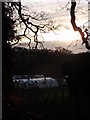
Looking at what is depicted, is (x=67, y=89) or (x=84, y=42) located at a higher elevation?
(x=84, y=42)

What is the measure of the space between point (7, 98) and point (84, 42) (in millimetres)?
2936

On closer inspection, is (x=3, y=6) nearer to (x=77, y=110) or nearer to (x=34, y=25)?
(x=34, y=25)

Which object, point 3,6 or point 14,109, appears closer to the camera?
point 14,109

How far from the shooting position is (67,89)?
790cm

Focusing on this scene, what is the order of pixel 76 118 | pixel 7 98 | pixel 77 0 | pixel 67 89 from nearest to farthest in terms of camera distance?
pixel 76 118, pixel 7 98, pixel 67 89, pixel 77 0

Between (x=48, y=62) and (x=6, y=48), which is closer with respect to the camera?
(x=6, y=48)

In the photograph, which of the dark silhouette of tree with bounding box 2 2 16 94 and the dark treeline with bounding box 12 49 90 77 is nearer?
the dark silhouette of tree with bounding box 2 2 16 94

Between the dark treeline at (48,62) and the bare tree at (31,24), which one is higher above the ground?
the bare tree at (31,24)

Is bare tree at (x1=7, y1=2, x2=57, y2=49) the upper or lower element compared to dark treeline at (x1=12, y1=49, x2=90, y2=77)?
upper

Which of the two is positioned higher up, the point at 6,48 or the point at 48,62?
the point at 6,48

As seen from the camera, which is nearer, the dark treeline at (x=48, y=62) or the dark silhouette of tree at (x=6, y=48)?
the dark silhouette of tree at (x=6, y=48)

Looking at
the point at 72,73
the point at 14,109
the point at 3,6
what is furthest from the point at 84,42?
the point at 14,109

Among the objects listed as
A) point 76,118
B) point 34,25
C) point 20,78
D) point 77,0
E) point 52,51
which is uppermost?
point 77,0

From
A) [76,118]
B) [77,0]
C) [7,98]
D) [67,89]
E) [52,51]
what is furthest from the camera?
[52,51]
